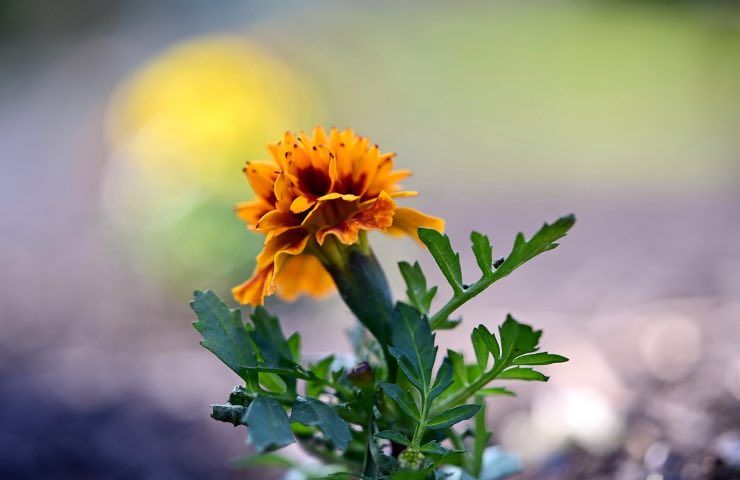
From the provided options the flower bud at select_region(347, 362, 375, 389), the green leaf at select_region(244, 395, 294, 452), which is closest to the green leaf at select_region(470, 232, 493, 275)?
the flower bud at select_region(347, 362, 375, 389)

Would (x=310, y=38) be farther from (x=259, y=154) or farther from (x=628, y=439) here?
(x=628, y=439)

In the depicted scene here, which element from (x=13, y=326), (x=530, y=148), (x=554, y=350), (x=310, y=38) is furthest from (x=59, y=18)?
(x=554, y=350)

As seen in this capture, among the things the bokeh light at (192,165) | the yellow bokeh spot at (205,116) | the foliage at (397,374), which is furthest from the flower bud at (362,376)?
the yellow bokeh spot at (205,116)

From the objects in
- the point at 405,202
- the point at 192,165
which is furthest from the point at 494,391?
the point at 405,202

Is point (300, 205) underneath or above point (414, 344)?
above

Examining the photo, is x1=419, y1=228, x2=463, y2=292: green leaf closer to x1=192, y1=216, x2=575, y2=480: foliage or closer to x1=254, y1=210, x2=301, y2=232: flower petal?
x1=192, y1=216, x2=575, y2=480: foliage

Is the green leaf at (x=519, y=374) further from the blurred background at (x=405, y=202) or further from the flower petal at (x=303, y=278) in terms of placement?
the blurred background at (x=405, y=202)

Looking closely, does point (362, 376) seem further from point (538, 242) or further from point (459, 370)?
point (538, 242)
